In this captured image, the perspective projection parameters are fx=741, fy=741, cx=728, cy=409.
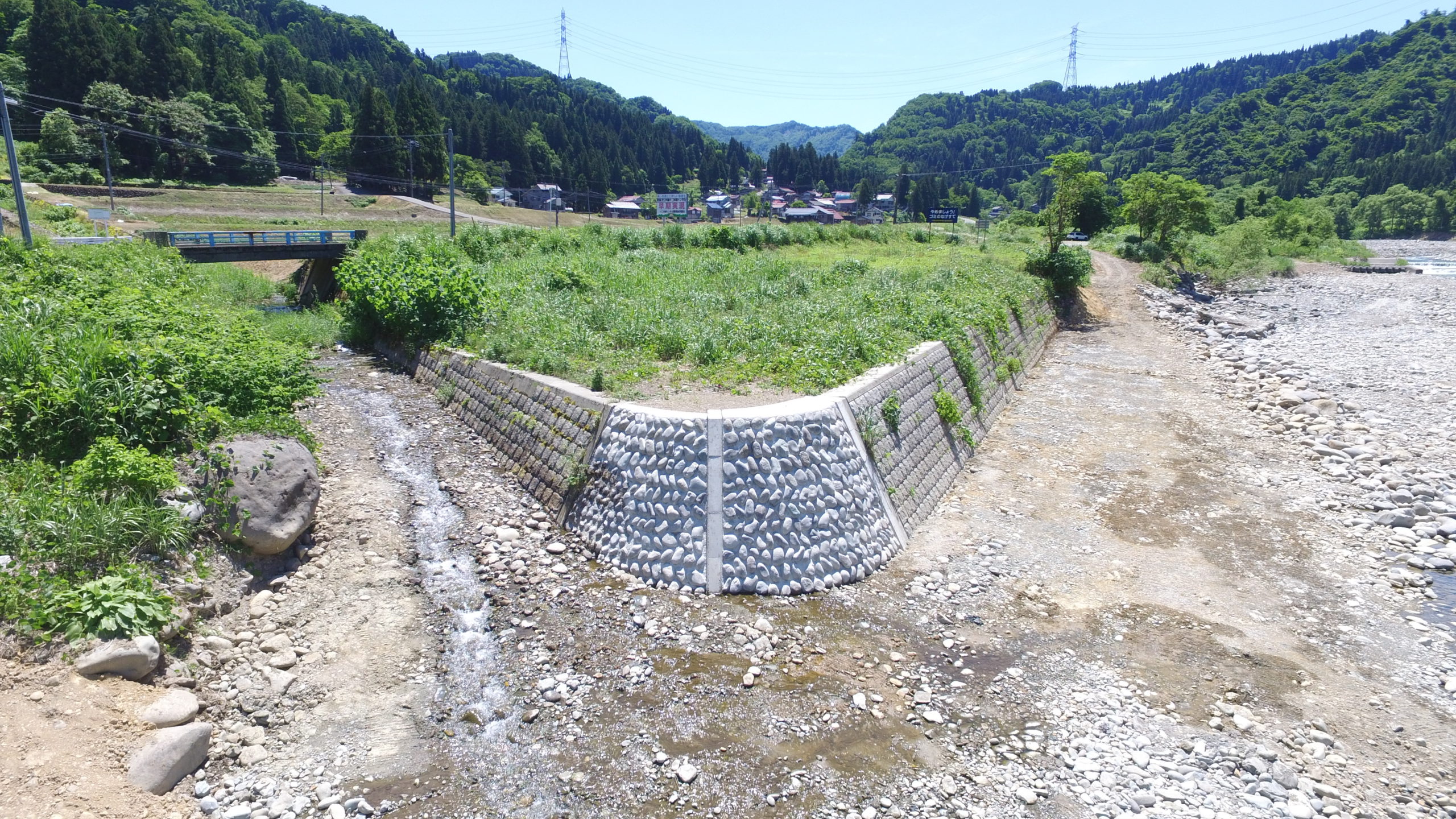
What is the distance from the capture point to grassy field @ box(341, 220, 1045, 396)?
49.3ft

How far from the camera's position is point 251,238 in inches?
1220

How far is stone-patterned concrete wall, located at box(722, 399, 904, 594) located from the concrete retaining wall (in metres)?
0.02

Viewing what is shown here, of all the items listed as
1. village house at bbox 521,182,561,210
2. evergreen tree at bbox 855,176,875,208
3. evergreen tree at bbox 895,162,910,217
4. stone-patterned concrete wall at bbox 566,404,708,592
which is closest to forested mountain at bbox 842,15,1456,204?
evergreen tree at bbox 895,162,910,217

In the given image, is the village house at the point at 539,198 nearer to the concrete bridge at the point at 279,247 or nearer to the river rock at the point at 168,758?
the concrete bridge at the point at 279,247

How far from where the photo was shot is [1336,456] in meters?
17.3

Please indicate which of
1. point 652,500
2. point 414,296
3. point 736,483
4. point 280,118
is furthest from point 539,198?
point 736,483

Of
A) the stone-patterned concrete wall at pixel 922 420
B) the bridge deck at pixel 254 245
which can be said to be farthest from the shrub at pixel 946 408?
the bridge deck at pixel 254 245

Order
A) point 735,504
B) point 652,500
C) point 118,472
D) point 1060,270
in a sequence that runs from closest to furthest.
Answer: point 118,472 → point 735,504 → point 652,500 → point 1060,270

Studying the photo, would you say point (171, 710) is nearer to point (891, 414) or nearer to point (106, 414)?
point (106, 414)

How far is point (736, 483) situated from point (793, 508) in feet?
3.00

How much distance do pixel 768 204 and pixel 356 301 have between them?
317ft

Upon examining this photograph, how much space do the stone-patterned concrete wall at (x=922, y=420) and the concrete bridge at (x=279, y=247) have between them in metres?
24.4

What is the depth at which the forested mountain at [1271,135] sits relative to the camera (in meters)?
108

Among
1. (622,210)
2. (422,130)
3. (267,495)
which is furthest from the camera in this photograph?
(622,210)
